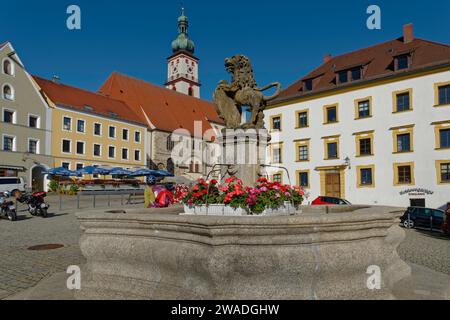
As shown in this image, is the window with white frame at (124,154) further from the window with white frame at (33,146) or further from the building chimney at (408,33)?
the building chimney at (408,33)

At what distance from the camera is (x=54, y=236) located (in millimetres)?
10648

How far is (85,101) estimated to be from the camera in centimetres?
4041

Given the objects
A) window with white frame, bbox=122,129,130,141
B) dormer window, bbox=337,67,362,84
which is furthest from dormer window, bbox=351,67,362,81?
window with white frame, bbox=122,129,130,141

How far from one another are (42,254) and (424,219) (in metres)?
15.0

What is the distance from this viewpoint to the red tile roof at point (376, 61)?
2517 centimetres

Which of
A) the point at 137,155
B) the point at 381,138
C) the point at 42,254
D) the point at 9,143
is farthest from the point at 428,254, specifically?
the point at 137,155

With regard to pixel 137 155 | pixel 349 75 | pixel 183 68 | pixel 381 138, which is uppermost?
pixel 183 68

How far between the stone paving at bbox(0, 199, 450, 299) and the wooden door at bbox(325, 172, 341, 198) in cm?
1757

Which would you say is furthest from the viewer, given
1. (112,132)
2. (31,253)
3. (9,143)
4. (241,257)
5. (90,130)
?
(112,132)

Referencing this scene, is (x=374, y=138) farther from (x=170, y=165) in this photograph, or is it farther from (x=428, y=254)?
(x=170, y=165)

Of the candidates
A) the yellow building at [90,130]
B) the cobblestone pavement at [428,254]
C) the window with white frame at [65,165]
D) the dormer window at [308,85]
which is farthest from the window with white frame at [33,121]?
the cobblestone pavement at [428,254]

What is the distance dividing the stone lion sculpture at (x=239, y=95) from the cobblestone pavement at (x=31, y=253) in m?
4.16
